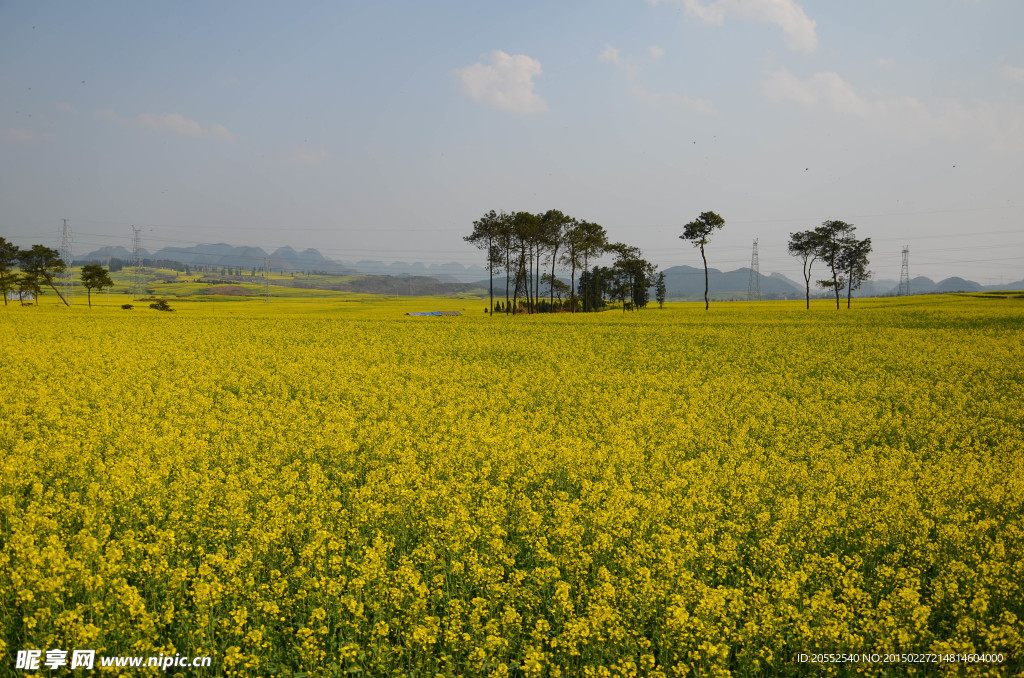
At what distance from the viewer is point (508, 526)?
8.24 meters

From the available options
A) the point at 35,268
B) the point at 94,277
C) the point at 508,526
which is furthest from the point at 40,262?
the point at 508,526

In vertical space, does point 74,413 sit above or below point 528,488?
above

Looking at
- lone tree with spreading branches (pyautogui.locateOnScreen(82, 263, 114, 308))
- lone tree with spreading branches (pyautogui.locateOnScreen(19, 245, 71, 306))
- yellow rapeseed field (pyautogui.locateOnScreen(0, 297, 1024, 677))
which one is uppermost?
lone tree with spreading branches (pyautogui.locateOnScreen(19, 245, 71, 306))

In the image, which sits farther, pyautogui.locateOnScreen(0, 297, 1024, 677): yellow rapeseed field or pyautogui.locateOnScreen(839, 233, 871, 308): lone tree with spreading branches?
pyautogui.locateOnScreen(839, 233, 871, 308): lone tree with spreading branches

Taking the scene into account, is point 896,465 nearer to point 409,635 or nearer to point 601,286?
point 409,635

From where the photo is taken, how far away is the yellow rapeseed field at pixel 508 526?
562 cm

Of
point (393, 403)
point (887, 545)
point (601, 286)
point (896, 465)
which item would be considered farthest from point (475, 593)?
point (601, 286)

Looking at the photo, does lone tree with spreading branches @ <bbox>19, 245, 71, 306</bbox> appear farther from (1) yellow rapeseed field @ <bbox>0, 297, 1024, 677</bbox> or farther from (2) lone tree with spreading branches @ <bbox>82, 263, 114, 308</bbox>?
(1) yellow rapeseed field @ <bbox>0, 297, 1024, 677</bbox>

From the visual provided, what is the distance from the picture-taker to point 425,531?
8.08 metres

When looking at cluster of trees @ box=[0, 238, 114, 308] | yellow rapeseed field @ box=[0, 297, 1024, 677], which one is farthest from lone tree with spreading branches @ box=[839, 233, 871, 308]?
cluster of trees @ box=[0, 238, 114, 308]

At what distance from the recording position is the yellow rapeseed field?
18.5 ft

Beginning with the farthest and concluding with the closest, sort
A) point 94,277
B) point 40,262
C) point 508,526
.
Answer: point 40,262
point 94,277
point 508,526

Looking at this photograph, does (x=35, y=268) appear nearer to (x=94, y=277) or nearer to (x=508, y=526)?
(x=94, y=277)

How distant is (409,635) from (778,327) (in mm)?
50337
